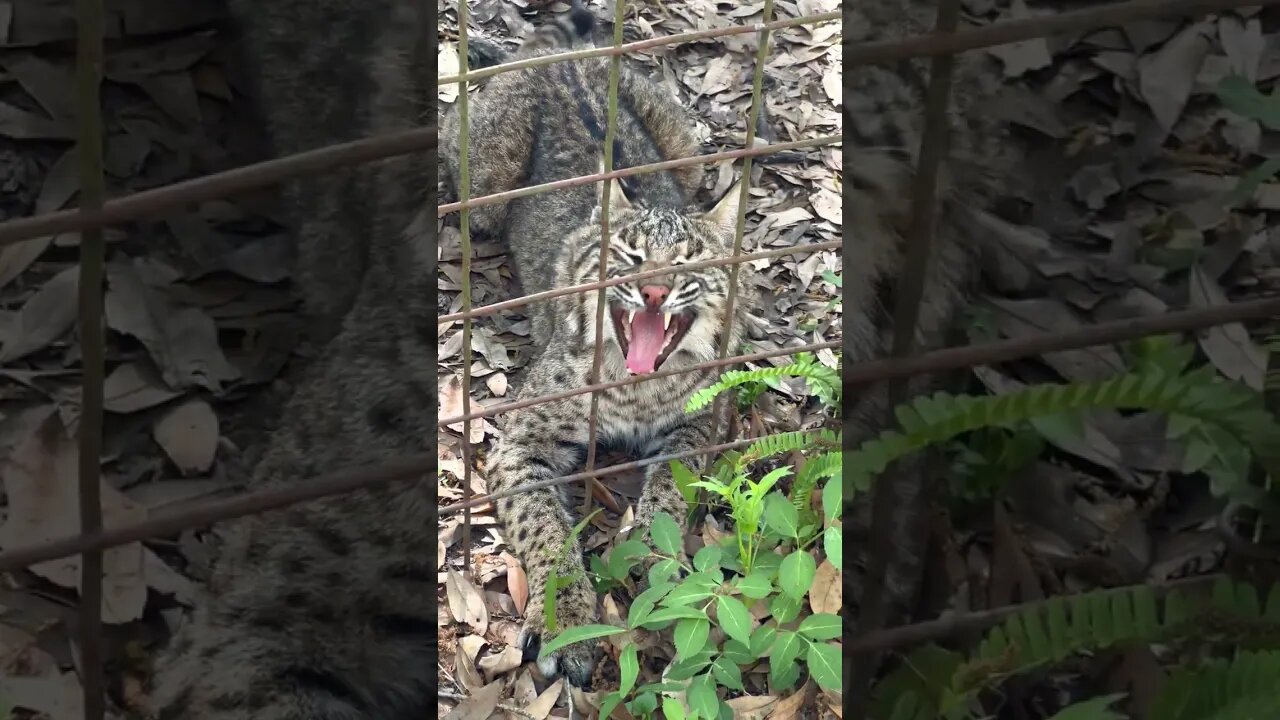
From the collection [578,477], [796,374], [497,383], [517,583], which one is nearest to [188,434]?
[796,374]

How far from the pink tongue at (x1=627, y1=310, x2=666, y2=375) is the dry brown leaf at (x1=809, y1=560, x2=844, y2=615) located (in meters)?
0.85

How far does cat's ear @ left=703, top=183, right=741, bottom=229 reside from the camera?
3182 millimetres

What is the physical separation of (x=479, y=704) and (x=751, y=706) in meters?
0.62

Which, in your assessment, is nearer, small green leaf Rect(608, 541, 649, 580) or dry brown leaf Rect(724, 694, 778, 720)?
dry brown leaf Rect(724, 694, 778, 720)

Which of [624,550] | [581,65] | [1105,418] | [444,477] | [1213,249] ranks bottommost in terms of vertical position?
[444,477]

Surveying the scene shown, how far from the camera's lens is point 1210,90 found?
774 millimetres

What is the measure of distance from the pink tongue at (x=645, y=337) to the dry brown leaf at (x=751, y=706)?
100 cm

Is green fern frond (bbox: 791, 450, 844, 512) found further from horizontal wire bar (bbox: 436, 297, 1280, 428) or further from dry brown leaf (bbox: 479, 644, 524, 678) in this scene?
horizontal wire bar (bbox: 436, 297, 1280, 428)

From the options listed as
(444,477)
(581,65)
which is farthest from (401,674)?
(581,65)

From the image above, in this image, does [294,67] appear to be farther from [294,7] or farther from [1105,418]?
[1105,418]

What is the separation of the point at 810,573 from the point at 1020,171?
1393mm

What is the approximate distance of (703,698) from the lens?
2.02 meters

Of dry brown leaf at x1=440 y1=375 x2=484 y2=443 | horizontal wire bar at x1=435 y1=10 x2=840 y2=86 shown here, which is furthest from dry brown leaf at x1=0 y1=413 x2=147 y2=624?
dry brown leaf at x1=440 y1=375 x2=484 y2=443

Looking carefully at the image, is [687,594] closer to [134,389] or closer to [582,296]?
[582,296]
